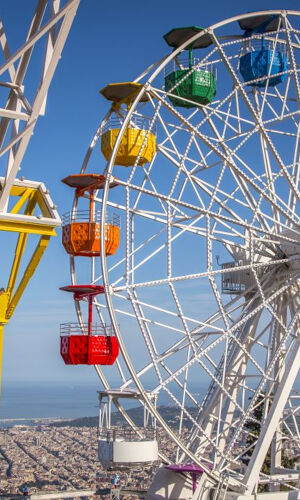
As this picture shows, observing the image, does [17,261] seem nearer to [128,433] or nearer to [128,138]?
[128,433]

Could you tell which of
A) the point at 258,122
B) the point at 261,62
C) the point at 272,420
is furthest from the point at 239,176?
the point at 272,420

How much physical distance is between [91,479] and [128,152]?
38.8m

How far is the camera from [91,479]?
179ft

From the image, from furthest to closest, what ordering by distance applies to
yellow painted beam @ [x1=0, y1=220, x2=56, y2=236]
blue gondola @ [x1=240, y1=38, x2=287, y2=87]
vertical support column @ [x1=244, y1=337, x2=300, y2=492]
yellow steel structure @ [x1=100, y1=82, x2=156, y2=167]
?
blue gondola @ [x1=240, y1=38, x2=287, y2=87] < yellow steel structure @ [x1=100, y1=82, x2=156, y2=167] < vertical support column @ [x1=244, y1=337, x2=300, y2=492] < yellow painted beam @ [x1=0, y1=220, x2=56, y2=236]

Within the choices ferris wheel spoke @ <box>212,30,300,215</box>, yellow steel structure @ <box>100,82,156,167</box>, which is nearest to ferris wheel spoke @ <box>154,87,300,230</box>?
ferris wheel spoke @ <box>212,30,300,215</box>

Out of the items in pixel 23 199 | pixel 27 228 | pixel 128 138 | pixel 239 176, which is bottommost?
pixel 27 228

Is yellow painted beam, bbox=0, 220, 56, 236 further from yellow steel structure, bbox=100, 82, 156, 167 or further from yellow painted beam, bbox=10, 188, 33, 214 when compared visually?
yellow steel structure, bbox=100, 82, 156, 167

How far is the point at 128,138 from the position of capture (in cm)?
2000

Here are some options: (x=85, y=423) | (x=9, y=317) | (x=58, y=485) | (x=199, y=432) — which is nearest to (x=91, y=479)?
(x=58, y=485)

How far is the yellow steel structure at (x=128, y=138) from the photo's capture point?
20.0 meters

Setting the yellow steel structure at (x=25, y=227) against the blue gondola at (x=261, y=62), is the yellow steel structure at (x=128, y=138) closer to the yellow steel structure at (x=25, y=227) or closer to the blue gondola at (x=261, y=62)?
the blue gondola at (x=261, y=62)

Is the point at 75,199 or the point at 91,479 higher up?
the point at 75,199

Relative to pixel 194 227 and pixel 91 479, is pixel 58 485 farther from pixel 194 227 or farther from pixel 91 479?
pixel 194 227

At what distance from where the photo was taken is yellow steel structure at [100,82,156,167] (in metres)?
20.0
